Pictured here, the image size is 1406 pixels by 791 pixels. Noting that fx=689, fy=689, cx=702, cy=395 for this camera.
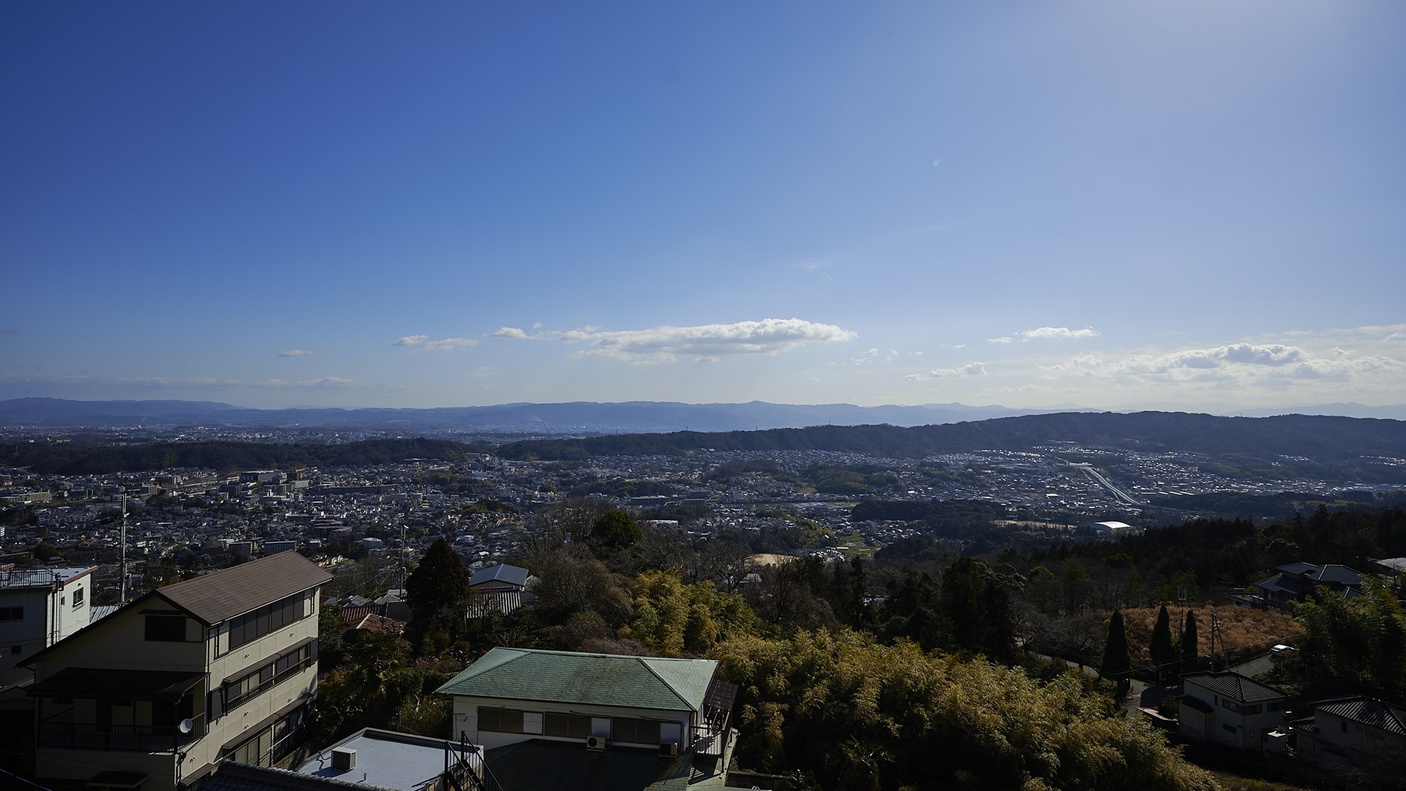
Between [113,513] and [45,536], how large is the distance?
6.57 meters

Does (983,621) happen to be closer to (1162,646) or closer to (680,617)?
(1162,646)

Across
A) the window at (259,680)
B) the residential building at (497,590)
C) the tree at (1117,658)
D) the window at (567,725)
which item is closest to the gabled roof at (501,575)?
the residential building at (497,590)

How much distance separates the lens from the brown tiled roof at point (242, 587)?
9.55 metres

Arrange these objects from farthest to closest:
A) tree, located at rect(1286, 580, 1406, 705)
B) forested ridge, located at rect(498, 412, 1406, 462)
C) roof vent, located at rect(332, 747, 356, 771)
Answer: forested ridge, located at rect(498, 412, 1406, 462), tree, located at rect(1286, 580, 1406, 705), roof vent, located at rect(332, 747, 356, 771)

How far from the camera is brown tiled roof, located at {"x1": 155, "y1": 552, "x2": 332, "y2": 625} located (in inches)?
376

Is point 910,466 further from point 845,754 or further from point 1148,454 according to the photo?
point 845,754

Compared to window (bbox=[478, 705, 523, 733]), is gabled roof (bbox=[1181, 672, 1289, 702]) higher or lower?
lower

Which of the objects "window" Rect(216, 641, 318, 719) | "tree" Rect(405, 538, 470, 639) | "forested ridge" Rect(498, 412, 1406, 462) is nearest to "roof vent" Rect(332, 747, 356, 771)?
"window" Rect(216, 641, 318, 719)

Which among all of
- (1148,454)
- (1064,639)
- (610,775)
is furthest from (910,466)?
(610,775)

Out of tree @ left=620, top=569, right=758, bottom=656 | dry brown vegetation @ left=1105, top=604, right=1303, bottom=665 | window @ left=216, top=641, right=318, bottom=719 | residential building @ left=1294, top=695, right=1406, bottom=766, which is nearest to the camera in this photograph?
window @ left=216, top=641, right=318, bottom=719

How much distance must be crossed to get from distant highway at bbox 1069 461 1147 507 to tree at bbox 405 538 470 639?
90.3m

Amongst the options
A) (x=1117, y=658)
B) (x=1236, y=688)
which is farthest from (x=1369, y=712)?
(x=1117, y=658)

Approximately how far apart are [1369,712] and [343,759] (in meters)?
18.6

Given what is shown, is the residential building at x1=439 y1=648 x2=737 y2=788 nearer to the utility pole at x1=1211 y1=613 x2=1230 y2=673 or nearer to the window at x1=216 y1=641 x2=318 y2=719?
the window at x1=216 y1=641 x2=318 y2=719
